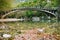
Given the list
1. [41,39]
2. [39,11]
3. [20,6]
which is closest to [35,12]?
[39,11]

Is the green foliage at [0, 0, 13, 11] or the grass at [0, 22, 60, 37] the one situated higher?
the green foliage at [0, 0, 13, 11]

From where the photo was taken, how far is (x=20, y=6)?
56.2 inches

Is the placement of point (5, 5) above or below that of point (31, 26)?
above

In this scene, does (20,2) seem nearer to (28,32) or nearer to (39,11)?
(39,11)

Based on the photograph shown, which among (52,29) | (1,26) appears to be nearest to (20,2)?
(1,26)

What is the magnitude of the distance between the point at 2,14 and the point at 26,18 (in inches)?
10.0

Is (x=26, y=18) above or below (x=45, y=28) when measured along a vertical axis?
above

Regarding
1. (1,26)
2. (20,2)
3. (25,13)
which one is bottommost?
(1,26)

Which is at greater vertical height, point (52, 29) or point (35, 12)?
point (35, 12)

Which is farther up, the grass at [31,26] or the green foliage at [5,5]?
the green foliage at [5,5]

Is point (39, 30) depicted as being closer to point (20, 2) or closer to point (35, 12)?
point (35, 12)

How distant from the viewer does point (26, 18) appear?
141 cm

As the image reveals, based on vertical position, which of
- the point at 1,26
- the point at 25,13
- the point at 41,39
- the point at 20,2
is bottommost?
the point at 41,39

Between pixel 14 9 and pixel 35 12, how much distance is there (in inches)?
8.8
